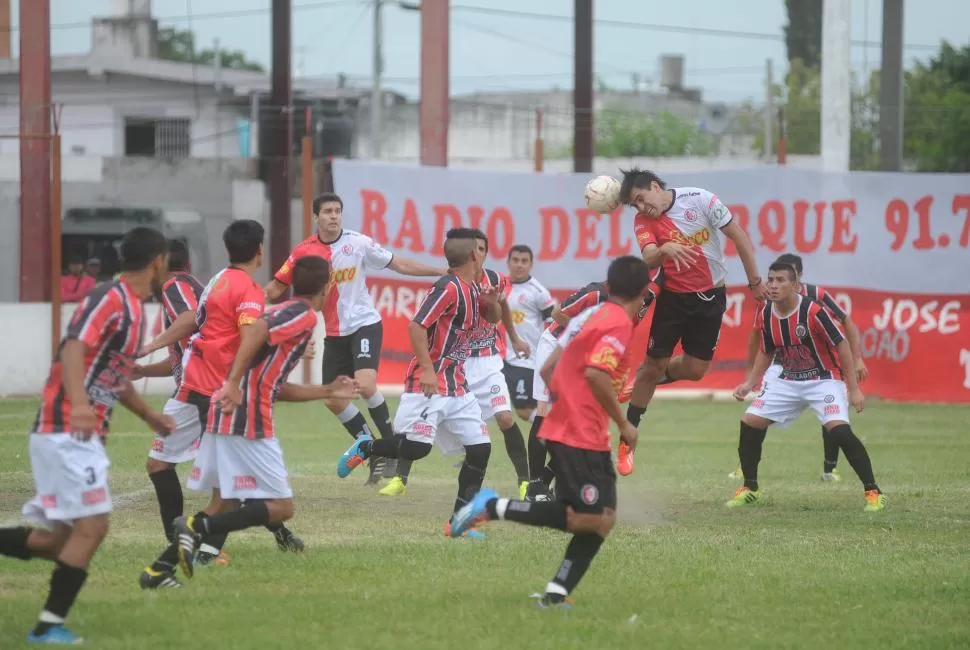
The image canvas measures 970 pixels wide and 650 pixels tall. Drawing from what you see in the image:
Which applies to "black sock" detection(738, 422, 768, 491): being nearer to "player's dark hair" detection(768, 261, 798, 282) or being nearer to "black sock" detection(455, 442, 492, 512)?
"player's dark hair" detection(768, 261, 798, 282)

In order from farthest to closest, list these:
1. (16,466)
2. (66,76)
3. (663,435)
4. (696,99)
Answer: (696,99), (66,76), (663,435), (16,466)

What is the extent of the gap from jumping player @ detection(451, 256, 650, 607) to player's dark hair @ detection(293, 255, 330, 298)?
1.38m

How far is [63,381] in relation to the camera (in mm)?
6047

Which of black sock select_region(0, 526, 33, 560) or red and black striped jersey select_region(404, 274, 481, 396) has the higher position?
red and black striped jersey select_region(404, 274, 481, 396)

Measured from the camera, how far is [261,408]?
24.0 ft

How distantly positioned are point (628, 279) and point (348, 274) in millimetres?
5274

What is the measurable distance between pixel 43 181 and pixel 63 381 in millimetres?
14885

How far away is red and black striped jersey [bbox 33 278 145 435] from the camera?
20.0 ft

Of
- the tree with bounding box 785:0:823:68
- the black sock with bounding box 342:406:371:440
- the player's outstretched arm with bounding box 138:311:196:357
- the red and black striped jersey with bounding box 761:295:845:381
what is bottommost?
the black sock with bounding box 342:406:371:440

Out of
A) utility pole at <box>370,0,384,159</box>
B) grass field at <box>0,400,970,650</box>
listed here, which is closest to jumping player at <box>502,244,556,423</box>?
grass field at <box>0,400,970,650</box>

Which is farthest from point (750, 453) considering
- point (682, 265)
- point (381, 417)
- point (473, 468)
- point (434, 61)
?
point (434, 61)

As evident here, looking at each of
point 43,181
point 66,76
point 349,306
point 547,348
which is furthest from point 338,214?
point 66,76

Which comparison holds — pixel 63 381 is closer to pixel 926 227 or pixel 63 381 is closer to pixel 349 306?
pixel 349 306

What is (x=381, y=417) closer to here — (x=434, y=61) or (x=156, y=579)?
(x=156, y=579)
